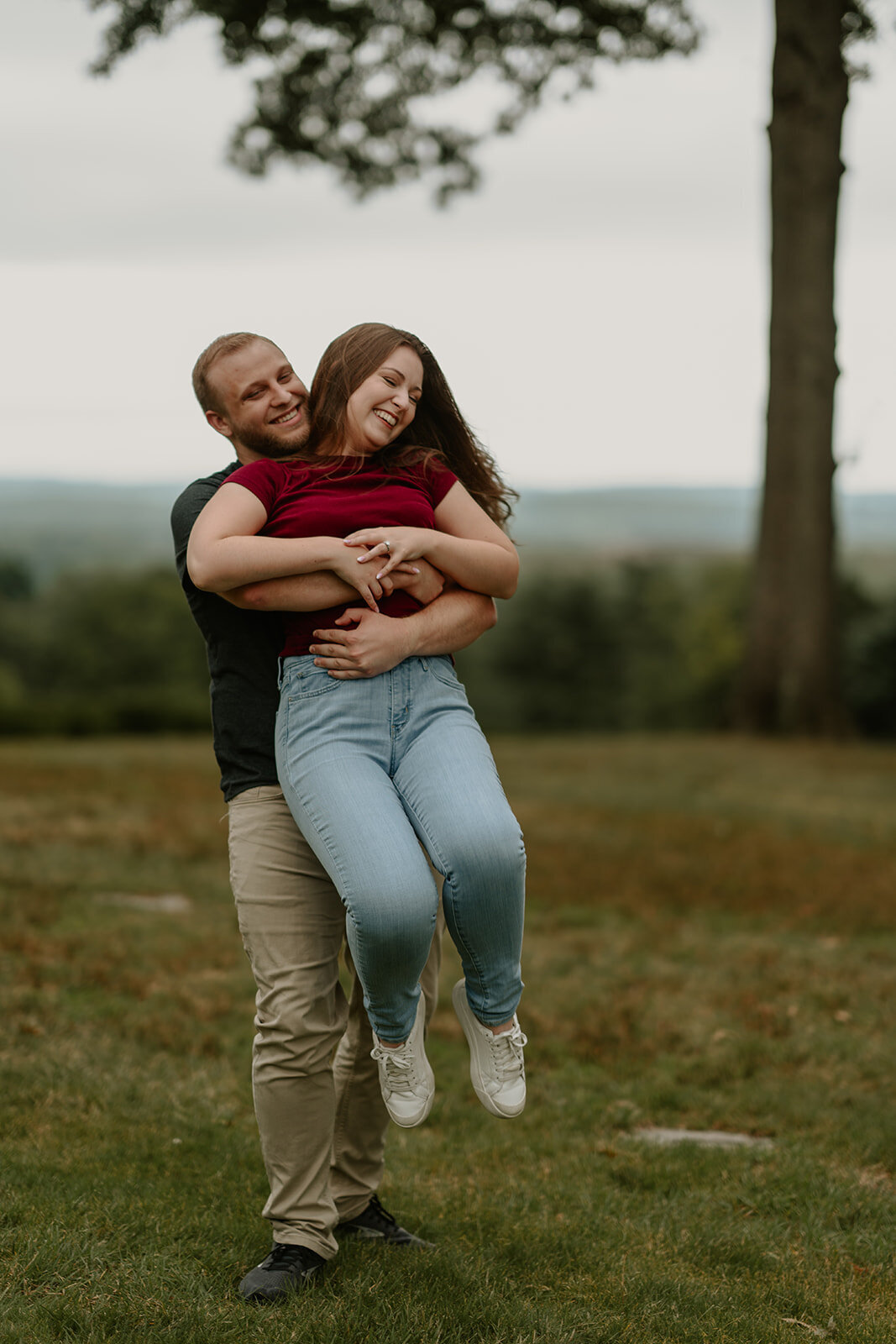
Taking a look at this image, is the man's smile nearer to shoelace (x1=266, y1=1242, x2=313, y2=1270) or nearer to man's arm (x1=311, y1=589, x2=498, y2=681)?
man's arm (x1=311, y1=589, x2=498, y2=681)

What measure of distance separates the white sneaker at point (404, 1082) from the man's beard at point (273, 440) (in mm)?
1497

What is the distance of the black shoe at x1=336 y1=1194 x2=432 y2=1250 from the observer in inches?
150

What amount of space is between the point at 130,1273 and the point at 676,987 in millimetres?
4164

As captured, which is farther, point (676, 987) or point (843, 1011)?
point (676, 987)

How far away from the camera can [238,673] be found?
11.8ft

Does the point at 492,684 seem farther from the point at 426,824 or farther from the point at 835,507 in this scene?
the point at 426,824

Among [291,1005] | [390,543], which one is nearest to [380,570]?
[390,543]

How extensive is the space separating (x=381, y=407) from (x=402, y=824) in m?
1.05

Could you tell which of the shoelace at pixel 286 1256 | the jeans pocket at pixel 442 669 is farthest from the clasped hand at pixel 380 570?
the shoelace at pixel 286 1256

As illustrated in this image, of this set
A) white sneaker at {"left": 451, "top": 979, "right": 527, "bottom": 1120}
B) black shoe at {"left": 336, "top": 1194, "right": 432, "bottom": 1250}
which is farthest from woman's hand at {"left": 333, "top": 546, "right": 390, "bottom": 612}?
black shoe at {"left": 336, "top": 1194, "right": 432, "bottom": 1250}

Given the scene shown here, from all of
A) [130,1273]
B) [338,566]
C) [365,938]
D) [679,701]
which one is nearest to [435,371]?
[338,566]

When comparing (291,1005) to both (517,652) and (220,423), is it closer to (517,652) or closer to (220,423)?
(220,423)

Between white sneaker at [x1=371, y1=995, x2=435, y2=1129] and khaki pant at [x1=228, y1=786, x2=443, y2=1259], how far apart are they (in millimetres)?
178

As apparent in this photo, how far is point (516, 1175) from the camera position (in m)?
4.62
